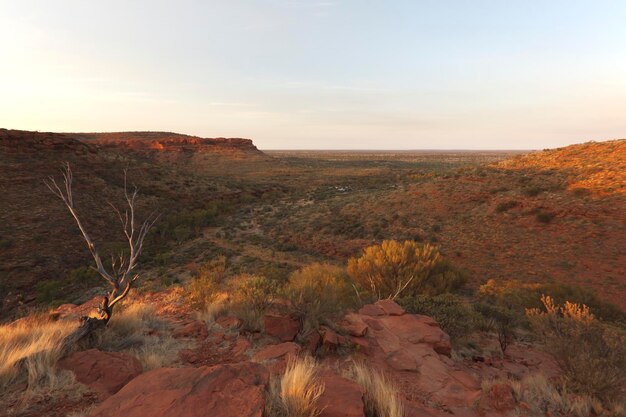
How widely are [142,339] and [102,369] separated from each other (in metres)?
1.60

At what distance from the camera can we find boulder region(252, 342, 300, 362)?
468 cm

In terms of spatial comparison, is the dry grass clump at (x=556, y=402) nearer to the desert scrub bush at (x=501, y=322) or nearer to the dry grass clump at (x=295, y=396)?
the desert scrub bush at (x=501, y=322)

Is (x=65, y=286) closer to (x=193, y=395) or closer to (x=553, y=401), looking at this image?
(x=193, y=395)

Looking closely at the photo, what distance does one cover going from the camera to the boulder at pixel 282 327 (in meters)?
5.51

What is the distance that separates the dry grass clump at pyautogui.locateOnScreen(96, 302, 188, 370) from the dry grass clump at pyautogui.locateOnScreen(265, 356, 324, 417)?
2185mm

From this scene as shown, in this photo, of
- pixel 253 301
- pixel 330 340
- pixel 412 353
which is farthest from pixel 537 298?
pixel 253 301

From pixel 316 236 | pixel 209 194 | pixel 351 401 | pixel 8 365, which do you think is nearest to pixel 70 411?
pixel 8 365

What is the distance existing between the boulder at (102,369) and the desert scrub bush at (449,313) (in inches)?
220

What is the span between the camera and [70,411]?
3.28 meters

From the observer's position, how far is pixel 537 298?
360 inches

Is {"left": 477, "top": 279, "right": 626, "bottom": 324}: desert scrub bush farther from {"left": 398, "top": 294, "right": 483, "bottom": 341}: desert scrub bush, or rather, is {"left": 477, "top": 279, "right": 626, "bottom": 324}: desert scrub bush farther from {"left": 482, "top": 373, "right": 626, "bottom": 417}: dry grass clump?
{"left": 482, "top": 373, "right": 626, "bottom": 417}: dry grass clump

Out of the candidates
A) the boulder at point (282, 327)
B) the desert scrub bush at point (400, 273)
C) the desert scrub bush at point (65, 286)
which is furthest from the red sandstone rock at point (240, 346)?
the desert scrub bush at point (65, 286)

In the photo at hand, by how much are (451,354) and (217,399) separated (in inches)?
176

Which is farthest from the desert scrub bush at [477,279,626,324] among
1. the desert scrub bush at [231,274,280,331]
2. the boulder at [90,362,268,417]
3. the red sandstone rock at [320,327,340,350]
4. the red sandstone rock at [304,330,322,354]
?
the boulder at [90,362,268,417]
